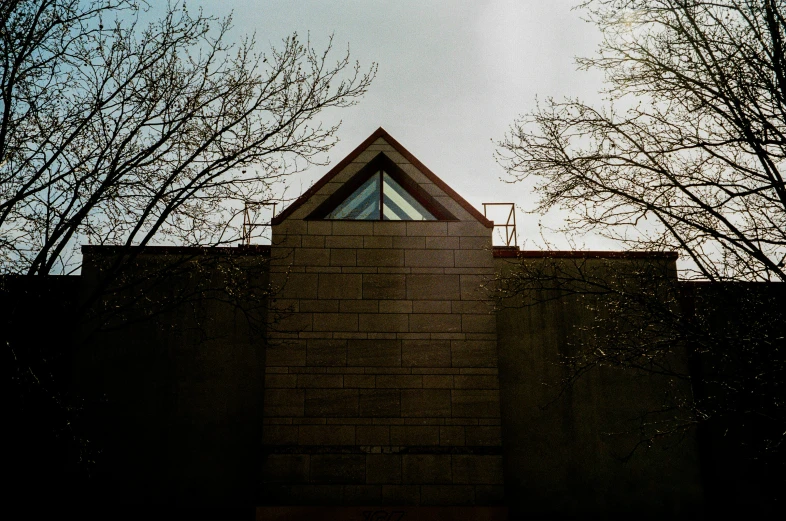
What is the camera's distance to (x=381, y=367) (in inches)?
465

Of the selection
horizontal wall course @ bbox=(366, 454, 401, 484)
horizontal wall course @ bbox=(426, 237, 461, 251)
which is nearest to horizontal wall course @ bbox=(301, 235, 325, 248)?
horizontal wall course @ bbox=(426, 237, 461, 251)

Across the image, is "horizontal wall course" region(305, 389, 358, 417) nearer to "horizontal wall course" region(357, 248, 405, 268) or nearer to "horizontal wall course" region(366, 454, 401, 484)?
"horizontal wall course" region(366, 454, 401, 484)

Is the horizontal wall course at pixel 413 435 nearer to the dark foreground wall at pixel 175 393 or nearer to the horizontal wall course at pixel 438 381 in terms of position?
the horizontal wall course at pixel 438 381

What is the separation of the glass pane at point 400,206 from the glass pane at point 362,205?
17cm

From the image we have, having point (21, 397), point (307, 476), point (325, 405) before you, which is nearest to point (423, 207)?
point (325, 405)

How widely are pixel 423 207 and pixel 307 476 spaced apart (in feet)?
16.8

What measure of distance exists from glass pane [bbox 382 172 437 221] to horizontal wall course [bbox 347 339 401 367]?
7.65ft

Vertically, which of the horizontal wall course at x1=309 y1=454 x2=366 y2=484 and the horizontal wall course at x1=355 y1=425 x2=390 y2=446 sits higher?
the horizontal wall course at x1=355 y1=425 x2=390 y2=446

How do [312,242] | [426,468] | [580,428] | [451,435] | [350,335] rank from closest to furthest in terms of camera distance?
[426,468] → [451,435] → [350,335] → [312,242] → [580,428]

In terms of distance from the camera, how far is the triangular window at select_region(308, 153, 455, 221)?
1274cm

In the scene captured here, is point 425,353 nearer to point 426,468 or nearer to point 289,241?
point 426,468

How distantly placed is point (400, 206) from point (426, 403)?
3611mm

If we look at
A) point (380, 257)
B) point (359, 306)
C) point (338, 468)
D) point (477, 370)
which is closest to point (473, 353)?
point (477, 370)

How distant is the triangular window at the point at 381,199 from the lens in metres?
12.7
